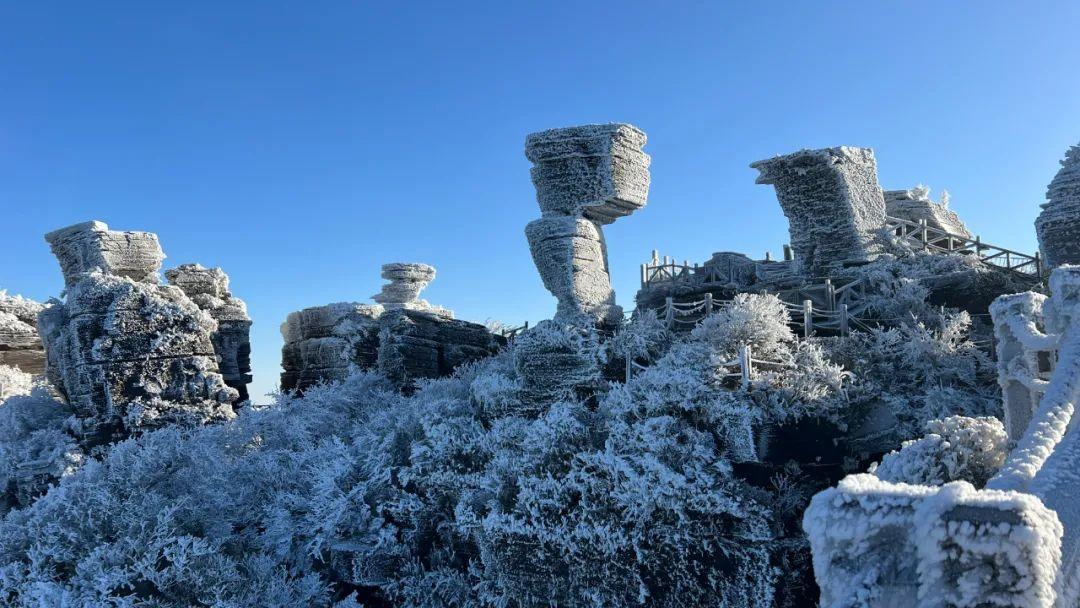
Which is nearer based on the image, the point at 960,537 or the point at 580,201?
the point at 960,537

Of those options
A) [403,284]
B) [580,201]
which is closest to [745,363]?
[580,201]

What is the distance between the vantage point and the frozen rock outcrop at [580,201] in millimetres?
11727

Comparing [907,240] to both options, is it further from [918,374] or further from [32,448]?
[32,448]

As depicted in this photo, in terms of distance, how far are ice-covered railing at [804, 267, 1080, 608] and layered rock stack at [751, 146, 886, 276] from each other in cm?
1092

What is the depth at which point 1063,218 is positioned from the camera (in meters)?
11.2

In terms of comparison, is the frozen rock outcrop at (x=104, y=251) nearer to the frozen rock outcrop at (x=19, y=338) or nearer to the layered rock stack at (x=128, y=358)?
the layered rock stack at (x=128, y=358)

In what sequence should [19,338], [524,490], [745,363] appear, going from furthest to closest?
[19,338], [745,363], [524,490]

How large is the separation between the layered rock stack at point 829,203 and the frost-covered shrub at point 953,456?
845 cm

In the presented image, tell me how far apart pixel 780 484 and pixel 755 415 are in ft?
2.64

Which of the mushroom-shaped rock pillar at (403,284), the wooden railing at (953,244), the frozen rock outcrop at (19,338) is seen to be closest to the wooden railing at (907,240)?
the wooden railing at (953,244)

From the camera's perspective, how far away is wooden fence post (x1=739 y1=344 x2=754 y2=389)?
8.70m

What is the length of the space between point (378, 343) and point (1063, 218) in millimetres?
11856

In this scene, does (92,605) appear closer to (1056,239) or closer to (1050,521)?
(1050,521)

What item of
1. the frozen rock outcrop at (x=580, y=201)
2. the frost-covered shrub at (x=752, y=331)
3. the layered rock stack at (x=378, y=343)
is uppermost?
the frozen rock outcrop at (x=580, y=201)
